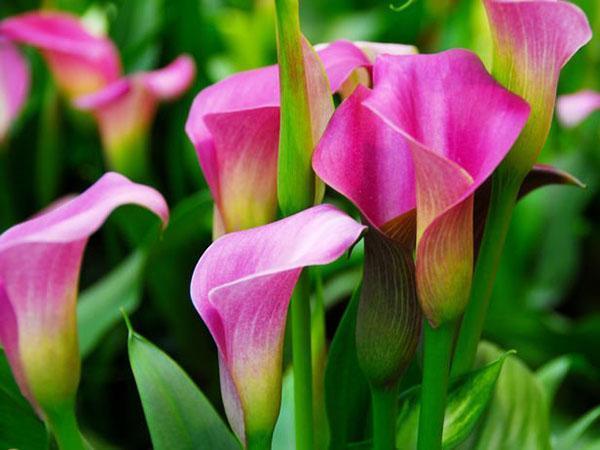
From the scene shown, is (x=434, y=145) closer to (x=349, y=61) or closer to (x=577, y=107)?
(x=349, y=61)

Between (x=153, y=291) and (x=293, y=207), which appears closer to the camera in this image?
(x=293, y=207)

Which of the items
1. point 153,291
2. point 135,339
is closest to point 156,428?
point 135,339

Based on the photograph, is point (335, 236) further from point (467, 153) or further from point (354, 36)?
point (354, 36)

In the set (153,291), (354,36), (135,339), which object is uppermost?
(135,339)

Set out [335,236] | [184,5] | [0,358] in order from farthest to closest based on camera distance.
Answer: [184,5], [0,358], [335,236]

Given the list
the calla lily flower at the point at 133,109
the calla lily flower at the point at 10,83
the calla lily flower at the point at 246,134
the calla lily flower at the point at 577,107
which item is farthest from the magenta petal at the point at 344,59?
the calla lily flower at the point at 10,83

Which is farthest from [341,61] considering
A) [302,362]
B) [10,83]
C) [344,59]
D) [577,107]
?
[10,83]
